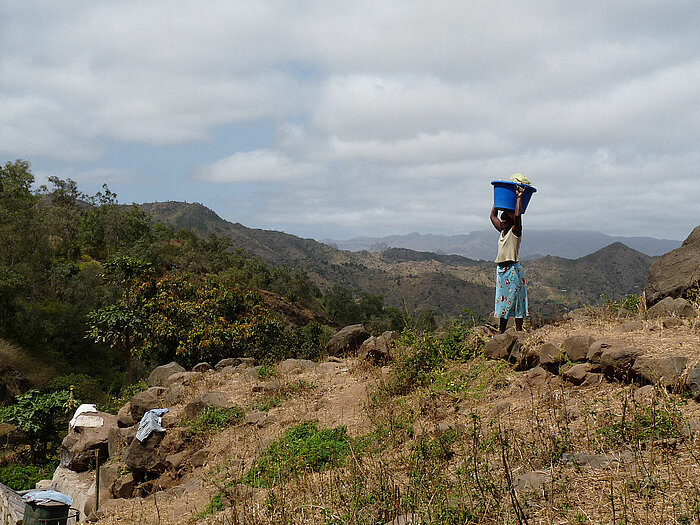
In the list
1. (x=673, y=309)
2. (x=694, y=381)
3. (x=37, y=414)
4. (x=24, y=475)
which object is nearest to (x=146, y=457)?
(x=694, y=381)

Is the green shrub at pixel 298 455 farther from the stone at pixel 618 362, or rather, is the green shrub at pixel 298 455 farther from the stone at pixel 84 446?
the stone at pixel 84 446

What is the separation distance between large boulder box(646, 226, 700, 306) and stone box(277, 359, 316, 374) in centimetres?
617

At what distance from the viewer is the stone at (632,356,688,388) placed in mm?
4855

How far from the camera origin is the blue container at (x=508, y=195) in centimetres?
726

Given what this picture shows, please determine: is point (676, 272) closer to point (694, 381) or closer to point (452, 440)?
point (694, 381)

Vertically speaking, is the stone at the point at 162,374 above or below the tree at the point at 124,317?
below

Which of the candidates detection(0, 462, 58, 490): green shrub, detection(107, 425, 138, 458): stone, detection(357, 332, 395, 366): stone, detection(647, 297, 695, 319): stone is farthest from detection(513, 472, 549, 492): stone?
detection(0, 462, 58, 490): green shrub

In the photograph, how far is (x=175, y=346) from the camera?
14625 mm

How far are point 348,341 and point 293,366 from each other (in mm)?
1456

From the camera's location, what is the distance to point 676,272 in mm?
8320

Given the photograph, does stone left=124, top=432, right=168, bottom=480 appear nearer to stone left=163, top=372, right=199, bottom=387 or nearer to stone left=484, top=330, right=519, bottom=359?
stone left=163, top=372, right=199, bottom=387

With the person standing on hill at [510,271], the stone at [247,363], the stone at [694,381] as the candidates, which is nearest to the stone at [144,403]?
the stone at [247,363]

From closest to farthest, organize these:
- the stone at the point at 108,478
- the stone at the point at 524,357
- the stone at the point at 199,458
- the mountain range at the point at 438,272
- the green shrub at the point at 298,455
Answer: the green shrub at the point at 298,455, the stone at the point at 524,357, the stone at the point at 199,458, the stone at the point at 108,478, the mountain range at the point at 438,272

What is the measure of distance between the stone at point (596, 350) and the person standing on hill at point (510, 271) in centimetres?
177
